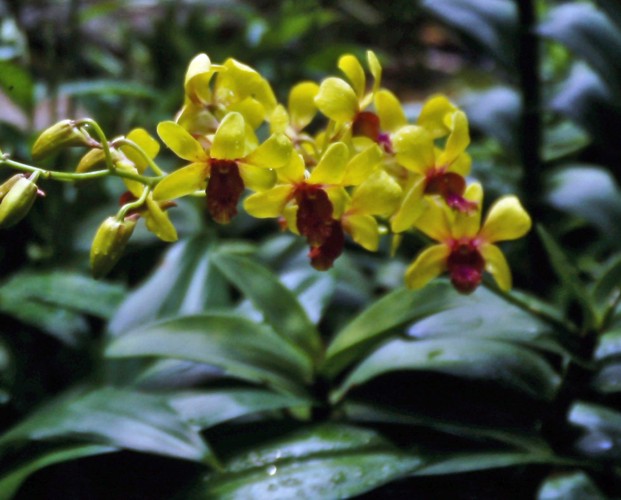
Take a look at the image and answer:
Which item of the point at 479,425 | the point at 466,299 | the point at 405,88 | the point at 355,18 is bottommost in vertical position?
the point at 479,425

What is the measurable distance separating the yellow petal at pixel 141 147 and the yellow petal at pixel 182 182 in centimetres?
6

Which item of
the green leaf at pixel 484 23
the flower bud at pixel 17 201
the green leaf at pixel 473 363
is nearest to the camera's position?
the flower bud at pixel 17 201

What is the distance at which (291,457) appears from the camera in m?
0.68

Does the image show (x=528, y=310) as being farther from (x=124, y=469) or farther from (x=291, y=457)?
(x=124, y=469)

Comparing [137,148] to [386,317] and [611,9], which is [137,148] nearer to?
[386,317]

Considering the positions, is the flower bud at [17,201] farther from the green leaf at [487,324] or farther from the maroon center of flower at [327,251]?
the green leaf at [487,324]

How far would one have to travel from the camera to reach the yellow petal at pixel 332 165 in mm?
555

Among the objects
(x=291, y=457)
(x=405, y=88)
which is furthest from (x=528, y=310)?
(x=405, y=88)

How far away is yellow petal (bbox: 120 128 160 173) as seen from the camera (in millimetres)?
608

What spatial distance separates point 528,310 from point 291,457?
0.92ft

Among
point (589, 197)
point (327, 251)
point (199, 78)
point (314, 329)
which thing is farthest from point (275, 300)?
point (589, 197)

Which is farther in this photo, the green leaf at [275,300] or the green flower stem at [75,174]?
the green leaf at [275,300]

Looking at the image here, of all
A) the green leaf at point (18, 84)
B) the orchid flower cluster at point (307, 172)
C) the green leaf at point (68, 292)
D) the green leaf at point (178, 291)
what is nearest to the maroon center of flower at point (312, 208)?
the orchid flower cluster at point (307, 172)

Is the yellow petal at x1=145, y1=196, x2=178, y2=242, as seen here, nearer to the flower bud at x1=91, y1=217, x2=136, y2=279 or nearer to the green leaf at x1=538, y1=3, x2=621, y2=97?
the flower bud at x1=91, y1=217, x2=136, y2=279
